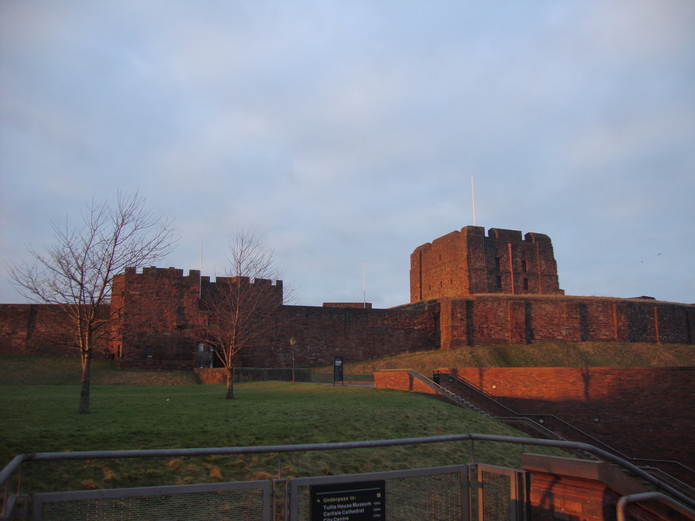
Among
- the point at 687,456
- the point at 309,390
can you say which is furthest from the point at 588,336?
the point at 309,390

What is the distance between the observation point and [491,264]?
49.1m

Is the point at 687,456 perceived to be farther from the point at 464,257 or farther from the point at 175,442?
the point at 464,257

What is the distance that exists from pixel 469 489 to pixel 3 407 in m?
11.1

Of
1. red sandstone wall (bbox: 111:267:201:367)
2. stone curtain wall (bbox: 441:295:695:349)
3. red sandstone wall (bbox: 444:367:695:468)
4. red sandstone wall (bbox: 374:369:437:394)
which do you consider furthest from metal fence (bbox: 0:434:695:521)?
stone curtain wall (bbox: 441:295:695:349)

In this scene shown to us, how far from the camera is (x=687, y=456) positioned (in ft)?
65.1

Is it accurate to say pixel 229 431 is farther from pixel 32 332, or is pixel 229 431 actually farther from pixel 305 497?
pixel 32 332

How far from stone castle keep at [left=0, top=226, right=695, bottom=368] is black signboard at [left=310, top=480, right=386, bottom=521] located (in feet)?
84.5

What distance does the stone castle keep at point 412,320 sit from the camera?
31.2m

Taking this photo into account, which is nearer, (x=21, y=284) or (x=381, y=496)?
(x=381, y=496)

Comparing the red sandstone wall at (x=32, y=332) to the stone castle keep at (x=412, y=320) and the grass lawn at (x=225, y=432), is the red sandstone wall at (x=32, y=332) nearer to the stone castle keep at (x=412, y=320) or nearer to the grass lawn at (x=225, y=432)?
the stone castle keep at (x=412, y=320)

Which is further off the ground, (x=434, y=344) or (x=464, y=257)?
(x=464, y=257)

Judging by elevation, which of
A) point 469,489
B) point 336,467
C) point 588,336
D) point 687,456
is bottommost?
point 687,456

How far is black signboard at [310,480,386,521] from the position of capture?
4.63 m

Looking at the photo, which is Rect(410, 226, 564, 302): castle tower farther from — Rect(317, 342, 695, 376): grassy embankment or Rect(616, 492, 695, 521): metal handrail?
Rect(616, 492, 695, 521): metal handrail
